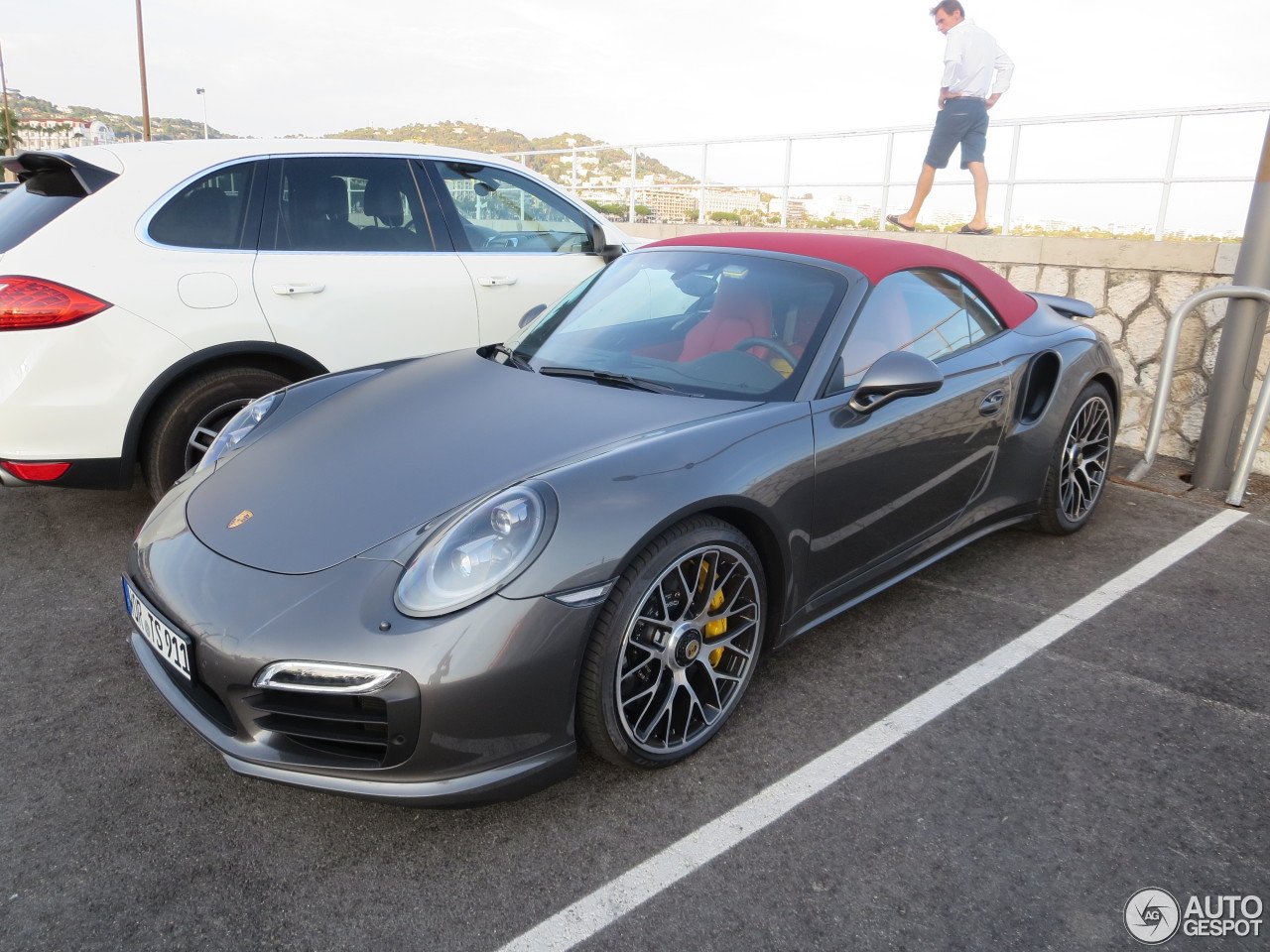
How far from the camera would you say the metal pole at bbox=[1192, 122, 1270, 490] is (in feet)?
15.8

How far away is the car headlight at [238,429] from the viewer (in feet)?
9.61

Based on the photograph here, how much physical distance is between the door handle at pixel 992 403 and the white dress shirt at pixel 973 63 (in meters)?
5.40

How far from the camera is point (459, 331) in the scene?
469 cm

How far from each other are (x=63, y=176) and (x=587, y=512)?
125 inches

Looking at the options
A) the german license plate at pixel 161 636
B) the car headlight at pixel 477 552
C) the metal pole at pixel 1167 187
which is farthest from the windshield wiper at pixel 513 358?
the metal pole at pixel 1167 187

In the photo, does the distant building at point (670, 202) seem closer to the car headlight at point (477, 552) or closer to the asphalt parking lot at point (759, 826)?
the asphalt parking lot at point (759, 826)

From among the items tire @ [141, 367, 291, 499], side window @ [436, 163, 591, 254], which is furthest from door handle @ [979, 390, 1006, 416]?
tire @ [141, 367, 291, 499]

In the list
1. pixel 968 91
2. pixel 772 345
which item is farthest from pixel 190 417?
pixel 968 91

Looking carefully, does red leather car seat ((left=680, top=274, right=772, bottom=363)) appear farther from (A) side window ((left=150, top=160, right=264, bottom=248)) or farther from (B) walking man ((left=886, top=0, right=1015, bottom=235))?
(B) walking man ((left=886, top=0, right=1015, bottom=235))

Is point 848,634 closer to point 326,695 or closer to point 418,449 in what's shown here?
point 418,449

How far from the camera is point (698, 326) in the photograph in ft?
10.2

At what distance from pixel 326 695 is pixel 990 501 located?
264 cm

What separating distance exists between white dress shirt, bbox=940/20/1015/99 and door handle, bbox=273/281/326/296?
19.8 feet

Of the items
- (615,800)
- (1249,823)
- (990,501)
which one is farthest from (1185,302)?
(615,800)
